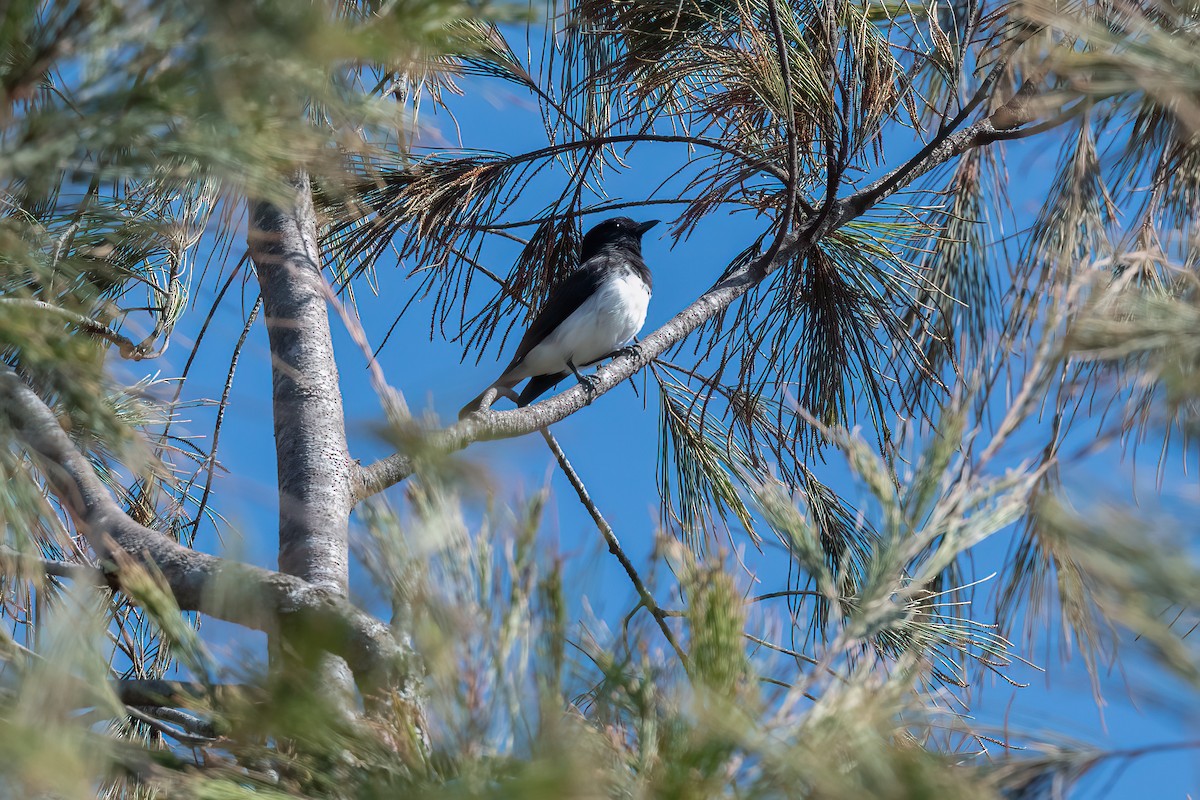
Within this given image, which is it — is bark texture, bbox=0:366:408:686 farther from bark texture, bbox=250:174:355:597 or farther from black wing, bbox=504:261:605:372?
black wing, bbox=504:261:605:372

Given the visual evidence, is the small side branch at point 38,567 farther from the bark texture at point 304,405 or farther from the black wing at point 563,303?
the black wing at point 563,303

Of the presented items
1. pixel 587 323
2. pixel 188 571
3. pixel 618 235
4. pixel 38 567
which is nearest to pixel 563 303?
pixel 587 323

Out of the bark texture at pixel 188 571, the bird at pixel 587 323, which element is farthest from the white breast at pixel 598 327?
the bark texture at pixel 188 571

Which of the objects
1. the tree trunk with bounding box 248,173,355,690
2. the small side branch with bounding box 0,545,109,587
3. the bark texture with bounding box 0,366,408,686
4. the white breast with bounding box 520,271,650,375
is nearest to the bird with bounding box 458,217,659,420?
the white breast with bounding box 520,271,650,375

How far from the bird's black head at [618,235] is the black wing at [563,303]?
9.9 inches

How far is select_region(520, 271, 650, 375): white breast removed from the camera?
11.5ft

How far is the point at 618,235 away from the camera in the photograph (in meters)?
3.93

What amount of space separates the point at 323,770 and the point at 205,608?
1.23ft

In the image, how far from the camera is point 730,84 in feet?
7.99

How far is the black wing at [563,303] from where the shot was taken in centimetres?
318

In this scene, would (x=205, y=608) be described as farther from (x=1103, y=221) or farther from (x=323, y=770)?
(x=1103, y=221)

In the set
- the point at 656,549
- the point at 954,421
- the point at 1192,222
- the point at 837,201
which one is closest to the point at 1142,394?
the point at 1192,222

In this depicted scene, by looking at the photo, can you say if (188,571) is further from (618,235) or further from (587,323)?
(618,235)

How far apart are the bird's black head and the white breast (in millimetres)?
242
